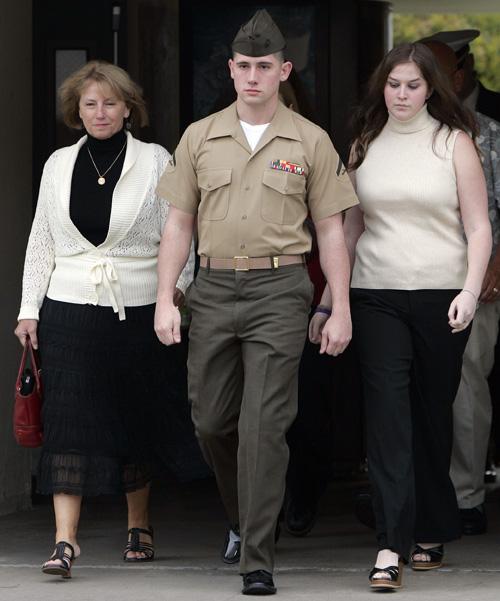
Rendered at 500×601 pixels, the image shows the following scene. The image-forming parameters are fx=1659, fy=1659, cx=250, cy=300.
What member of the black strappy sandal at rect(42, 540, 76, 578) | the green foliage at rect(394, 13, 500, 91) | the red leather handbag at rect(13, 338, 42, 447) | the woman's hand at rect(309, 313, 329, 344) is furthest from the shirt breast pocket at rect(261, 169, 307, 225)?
the green foliage at rect(394, 13, 500, 91)

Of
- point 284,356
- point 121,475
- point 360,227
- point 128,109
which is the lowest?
point 121,475

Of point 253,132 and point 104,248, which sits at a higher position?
point 253,132

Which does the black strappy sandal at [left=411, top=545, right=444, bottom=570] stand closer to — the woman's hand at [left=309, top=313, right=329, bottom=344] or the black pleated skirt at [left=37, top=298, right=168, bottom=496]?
the woman's hand at [left=309, top=313, right=329, bottom=344]

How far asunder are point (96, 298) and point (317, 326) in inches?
34.2

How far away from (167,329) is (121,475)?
87 cm

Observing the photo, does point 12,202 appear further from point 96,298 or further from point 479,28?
point 479,28

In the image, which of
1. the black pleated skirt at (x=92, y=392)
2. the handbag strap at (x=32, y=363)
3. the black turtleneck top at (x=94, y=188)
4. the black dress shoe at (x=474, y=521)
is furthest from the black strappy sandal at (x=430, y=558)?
the black turtleneck top at (x=94, y=188)

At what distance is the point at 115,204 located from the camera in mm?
6344

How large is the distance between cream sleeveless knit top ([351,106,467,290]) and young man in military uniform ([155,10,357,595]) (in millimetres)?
160

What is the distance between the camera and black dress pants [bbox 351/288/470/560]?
586 cm

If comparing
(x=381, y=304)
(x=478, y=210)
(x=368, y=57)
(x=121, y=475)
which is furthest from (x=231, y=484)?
(x=368, y=57)

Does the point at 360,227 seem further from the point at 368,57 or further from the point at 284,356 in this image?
the point at 368,57

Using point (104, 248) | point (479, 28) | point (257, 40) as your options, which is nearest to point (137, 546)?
point (104, 248)

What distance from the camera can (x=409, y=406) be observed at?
5.95 m
